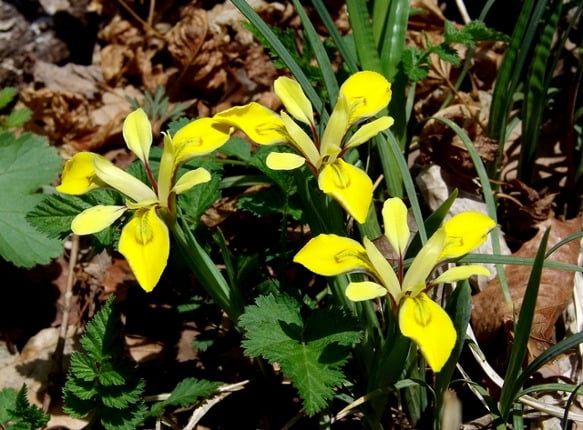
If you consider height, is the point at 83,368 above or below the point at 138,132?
below

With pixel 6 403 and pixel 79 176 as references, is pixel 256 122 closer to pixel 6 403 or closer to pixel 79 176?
pixel 79 176

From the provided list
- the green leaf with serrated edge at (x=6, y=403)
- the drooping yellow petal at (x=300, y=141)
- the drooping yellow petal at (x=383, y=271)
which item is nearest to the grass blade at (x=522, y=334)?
the drooping yellow petal at (x=383, y=271)

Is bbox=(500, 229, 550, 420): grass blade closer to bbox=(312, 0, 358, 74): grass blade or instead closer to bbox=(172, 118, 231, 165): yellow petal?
bbox=(172, 118, 231, 165): yellow petal

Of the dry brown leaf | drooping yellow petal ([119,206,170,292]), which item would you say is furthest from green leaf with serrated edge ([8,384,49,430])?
the dry brown leaf

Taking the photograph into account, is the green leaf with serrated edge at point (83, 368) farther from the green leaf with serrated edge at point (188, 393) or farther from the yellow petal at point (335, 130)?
the yellow petal at point (335, 130)

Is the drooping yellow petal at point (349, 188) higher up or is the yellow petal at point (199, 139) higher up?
the yellow petal at point (199, 139)

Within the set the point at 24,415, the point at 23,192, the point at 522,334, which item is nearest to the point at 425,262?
the point at 522,334

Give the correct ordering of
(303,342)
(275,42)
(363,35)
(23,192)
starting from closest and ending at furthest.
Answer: (303,342) → (275,42) → (363,35) → (23,192)
